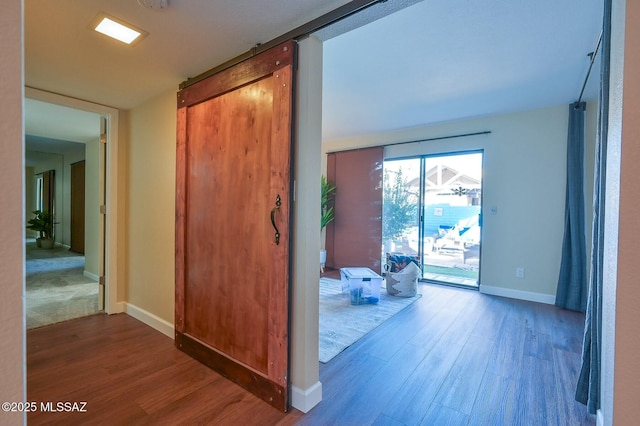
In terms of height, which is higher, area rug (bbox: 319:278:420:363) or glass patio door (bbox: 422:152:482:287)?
glass patio door (bbox: 422:152:482:287)

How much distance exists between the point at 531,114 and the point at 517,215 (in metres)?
1.31

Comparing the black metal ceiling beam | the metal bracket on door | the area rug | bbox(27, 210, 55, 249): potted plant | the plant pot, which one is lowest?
the area rug

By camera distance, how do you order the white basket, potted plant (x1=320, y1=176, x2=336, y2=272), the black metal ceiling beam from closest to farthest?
the black metal ceiling beam < the white basket < potted plant (x1=320, y1=176, x2=336, y2=272)

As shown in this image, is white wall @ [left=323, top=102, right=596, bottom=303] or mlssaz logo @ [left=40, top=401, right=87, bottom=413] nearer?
mlssaz logo @ [left=40, top=401, right=87, bottom=413]

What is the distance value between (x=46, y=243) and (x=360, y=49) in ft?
30.0

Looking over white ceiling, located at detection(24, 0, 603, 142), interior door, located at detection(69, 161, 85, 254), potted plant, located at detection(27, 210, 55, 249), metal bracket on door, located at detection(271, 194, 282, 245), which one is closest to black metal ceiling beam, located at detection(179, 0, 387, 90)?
white ceiling, located at detection(24, 0, 603, 142)

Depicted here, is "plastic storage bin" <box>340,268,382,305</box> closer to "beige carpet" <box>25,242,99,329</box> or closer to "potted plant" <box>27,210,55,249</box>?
"beige carpet" <box>25,242,99,329</box>

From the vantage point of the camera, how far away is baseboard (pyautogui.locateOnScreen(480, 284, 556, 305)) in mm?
3439

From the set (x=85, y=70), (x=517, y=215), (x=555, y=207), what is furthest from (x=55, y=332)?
(x=555, y=207)

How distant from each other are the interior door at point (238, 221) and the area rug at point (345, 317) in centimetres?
71

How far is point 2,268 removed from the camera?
1.54 ft

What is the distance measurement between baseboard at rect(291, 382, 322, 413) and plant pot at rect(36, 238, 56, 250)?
868 centimetres

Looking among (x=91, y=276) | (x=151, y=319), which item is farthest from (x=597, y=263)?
(x=91, y=276)

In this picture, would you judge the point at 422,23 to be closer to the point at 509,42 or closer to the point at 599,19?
the point at 509,42
